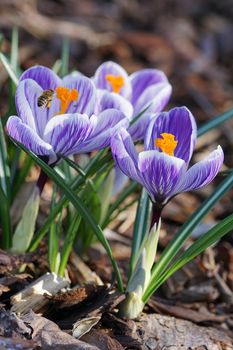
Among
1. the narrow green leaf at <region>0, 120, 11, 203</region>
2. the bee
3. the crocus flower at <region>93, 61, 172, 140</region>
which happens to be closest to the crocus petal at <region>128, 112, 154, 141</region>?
the crocus flower at <region>93, 61, 172, 140</region>


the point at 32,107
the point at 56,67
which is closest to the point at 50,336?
the point at 32,107

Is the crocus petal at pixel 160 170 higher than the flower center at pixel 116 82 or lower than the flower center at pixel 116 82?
lower

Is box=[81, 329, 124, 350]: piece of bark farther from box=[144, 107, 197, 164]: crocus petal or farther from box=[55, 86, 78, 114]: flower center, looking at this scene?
box=[55, 86, 78, 114]: flower center

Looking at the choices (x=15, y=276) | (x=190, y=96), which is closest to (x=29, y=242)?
(x=15, y=276)

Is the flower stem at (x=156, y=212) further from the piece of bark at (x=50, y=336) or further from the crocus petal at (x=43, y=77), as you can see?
the crocus petal at (x=43, y=77)

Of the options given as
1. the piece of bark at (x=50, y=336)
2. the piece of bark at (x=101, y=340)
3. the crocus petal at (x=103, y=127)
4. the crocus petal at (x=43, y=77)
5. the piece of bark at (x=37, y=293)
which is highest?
the crocus petal at (x=43, y=77)

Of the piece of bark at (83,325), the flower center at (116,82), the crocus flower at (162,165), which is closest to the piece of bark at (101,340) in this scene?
the piece of bark at (83,325)

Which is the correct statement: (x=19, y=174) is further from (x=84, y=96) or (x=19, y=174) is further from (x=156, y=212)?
(x=156, y=212)
